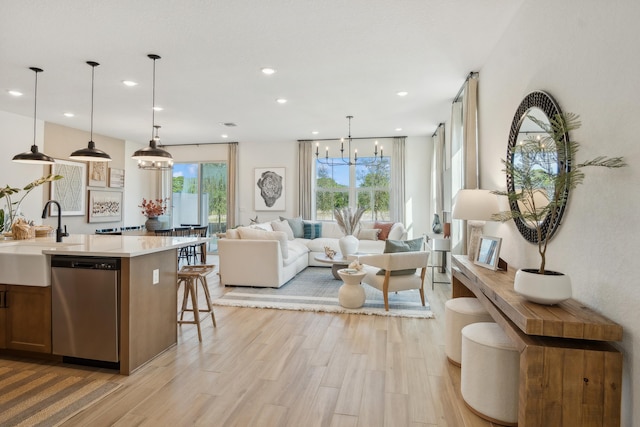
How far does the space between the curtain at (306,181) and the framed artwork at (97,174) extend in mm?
4270

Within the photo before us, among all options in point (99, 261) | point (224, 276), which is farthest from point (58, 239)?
point (224, 276)

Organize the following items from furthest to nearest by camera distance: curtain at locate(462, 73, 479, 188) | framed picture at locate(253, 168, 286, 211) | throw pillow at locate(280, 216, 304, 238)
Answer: framed picture at locate(253, 168, 286, 211) → throw pillow at locate(280, 216, 304, 238) → curtain at locate(462, 73, 479, 188)

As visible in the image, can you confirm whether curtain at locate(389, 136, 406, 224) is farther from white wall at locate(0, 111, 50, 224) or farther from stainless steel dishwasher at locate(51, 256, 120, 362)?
white wall at locate(0, 111, 50, 224)

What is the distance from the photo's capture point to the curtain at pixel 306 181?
8.38 meters

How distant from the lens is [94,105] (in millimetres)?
5441

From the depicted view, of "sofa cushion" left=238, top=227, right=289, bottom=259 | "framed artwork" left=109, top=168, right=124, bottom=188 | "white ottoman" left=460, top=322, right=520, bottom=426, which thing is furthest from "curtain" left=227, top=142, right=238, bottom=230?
"white ottoman" left=460, top=322, right=520, bottom=426

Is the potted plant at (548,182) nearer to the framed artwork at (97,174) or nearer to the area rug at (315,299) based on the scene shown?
the area rug at (315,299)

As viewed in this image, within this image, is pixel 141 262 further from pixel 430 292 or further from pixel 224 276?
pixel 430 292

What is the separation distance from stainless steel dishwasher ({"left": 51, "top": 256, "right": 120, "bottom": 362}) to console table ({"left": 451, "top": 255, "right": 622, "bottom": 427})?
8.79 feet

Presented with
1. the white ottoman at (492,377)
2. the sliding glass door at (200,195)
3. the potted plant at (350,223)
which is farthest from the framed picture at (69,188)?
the white ottoman at (492,377)

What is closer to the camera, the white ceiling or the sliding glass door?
the white ceiling

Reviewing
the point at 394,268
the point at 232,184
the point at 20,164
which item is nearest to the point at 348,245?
the point at 394,268

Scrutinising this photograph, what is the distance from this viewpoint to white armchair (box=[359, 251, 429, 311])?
4.14m

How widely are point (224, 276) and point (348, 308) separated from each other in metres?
2.19
